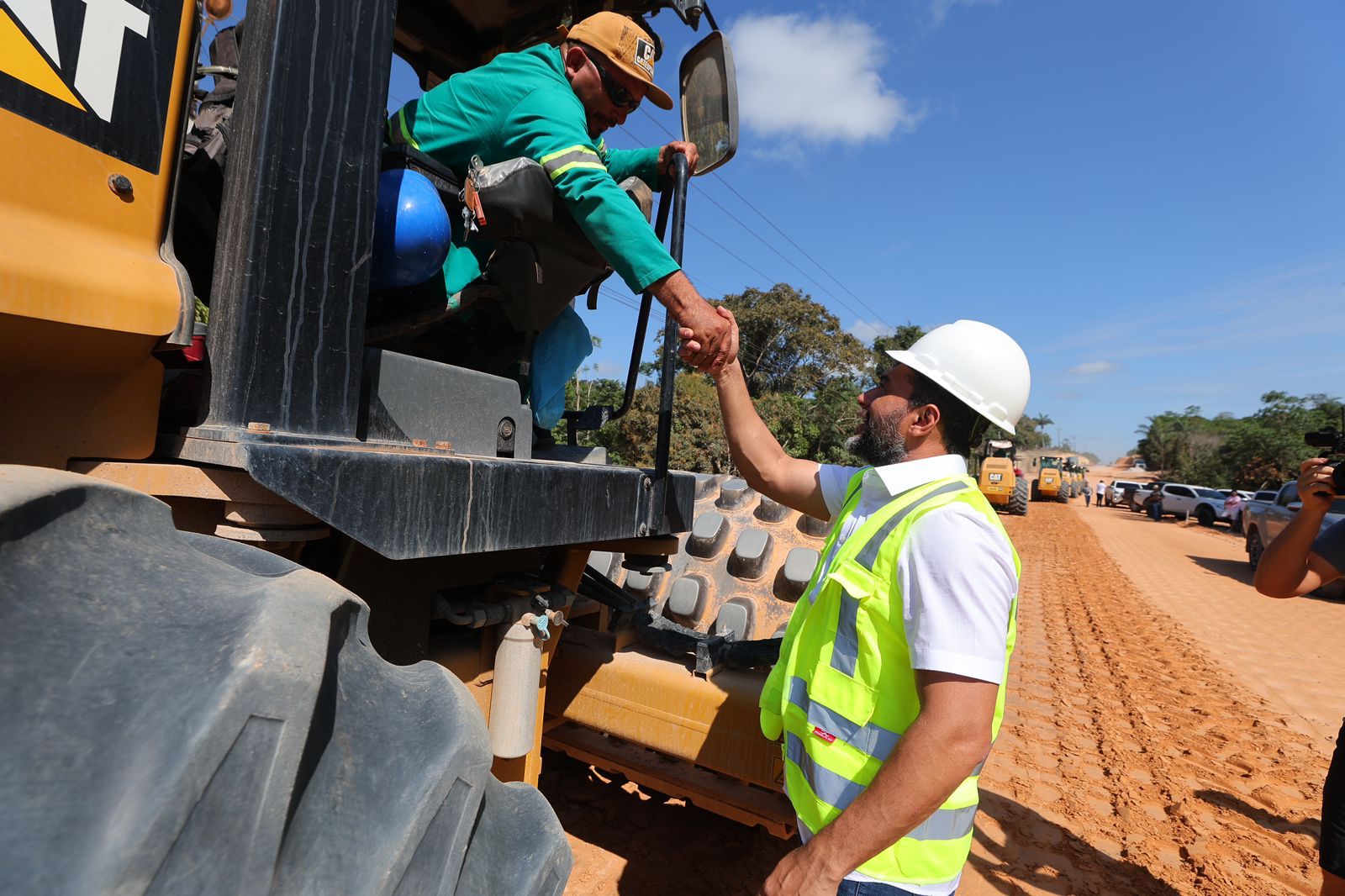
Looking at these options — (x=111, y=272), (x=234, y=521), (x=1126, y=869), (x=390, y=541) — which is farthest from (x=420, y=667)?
(x=1126, y=869)

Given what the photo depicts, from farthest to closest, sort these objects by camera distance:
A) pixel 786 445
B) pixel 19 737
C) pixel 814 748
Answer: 1. pixel 786 445
2. pixel 814 748
3. pixel 19 737

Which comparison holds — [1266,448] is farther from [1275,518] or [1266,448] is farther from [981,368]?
[981,368]

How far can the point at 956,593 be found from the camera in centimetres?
156

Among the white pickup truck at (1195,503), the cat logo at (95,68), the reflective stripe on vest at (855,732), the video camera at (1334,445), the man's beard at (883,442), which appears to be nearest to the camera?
the cat logo at (95,68)

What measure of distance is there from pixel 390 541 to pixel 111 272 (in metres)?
0.55

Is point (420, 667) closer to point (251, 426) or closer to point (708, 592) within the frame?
point (251, 426)

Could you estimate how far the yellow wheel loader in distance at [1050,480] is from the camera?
3884 centimetres

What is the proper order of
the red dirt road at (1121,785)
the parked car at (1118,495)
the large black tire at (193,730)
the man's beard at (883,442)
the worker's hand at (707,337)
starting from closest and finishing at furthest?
1. the large black tire at (193,730)
2. the worker's hand at (707,337)
3. the man's beard at (883,442)
4. the red dirt road at (1121,785)
5. the parked car at (1118,495)

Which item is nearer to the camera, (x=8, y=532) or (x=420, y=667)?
(x=8, y=532)

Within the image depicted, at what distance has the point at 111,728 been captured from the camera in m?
0.67

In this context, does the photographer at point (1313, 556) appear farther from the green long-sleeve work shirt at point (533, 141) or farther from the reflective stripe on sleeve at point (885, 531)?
the green long-sleeve work shirt at point (533, 141)

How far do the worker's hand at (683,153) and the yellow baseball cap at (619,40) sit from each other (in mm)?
200

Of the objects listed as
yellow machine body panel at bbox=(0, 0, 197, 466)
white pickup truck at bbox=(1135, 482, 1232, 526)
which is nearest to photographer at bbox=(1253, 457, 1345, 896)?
yellow machine body panel at bbox=(0, 0, 197, 466)

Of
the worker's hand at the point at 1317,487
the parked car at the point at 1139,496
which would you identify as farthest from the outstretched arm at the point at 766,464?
the parked car at the point at 1139,496
